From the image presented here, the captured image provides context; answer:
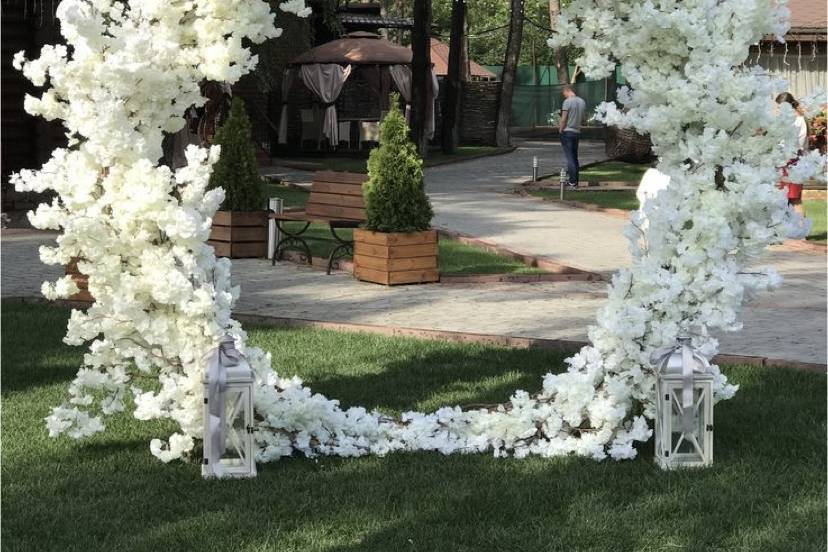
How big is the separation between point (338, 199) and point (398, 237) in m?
1.95

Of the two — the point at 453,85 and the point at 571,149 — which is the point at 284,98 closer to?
the point at 453,85

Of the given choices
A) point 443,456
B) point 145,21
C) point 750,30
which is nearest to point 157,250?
point 145,21

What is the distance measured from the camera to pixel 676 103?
6.72m

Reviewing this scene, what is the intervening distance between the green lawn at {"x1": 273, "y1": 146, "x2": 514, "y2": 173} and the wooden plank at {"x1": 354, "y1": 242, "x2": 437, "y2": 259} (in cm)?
1751

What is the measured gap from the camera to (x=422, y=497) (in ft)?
20.4

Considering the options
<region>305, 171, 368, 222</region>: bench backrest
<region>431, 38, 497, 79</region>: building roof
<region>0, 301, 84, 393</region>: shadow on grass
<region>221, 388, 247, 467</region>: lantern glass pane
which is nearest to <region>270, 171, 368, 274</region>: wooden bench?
<region>305, 171, 368, 222</region>: bench backrest

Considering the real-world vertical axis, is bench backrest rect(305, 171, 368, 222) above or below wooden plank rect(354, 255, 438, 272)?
above

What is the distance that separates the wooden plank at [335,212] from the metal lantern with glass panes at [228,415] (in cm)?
795

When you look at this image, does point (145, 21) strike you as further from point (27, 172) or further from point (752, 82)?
point (752, 82)

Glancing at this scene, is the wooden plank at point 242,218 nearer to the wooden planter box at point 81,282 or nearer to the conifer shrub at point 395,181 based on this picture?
the conifer shrub at point 395,181

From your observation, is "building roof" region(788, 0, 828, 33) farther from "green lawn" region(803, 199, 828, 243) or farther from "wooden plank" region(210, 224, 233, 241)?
"wooden plank" region(210, 224, 233, 241)

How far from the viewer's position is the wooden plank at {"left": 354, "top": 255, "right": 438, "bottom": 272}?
13179 mm

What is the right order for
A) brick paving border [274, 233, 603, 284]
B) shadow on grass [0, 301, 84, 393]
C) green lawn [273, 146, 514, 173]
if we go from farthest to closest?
green lawn [273, 146, 514, 173], brick paving border [274, 233, 603, 284], shadow on grass [0, 301, 84, 393]

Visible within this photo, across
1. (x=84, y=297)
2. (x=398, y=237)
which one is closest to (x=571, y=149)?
(x=398, y=237)
